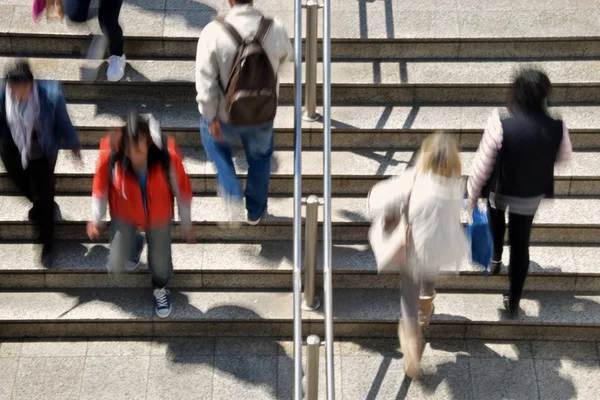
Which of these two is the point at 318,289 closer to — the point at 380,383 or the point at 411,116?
the point at 380,383

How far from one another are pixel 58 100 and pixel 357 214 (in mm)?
2120

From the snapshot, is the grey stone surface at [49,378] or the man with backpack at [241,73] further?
the grey stone surface at [49,378]

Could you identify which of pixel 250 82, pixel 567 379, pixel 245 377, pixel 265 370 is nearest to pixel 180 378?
pixel 245 377

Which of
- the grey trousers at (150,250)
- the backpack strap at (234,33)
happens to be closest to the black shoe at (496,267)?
the grey trousers at (150,250)

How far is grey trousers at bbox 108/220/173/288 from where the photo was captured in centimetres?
623

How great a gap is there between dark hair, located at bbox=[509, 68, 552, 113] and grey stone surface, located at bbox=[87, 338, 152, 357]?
2.82 meters

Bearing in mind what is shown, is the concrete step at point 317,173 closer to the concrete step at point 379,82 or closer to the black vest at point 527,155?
the concrete step at point 379,82

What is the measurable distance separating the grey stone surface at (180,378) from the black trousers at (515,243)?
78.1 inches

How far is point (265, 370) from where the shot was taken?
6488 millimetres

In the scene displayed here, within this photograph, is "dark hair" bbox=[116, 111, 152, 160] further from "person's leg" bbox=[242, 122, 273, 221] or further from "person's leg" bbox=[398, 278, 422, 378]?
"person's leg" bbox=[398, 278, 422, 378]

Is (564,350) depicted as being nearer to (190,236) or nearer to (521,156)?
(521,156)

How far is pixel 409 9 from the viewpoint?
7.71 metres

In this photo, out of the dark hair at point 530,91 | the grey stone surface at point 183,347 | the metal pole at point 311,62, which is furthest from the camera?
the grey stone surface at point 183,347

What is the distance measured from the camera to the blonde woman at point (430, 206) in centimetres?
547
